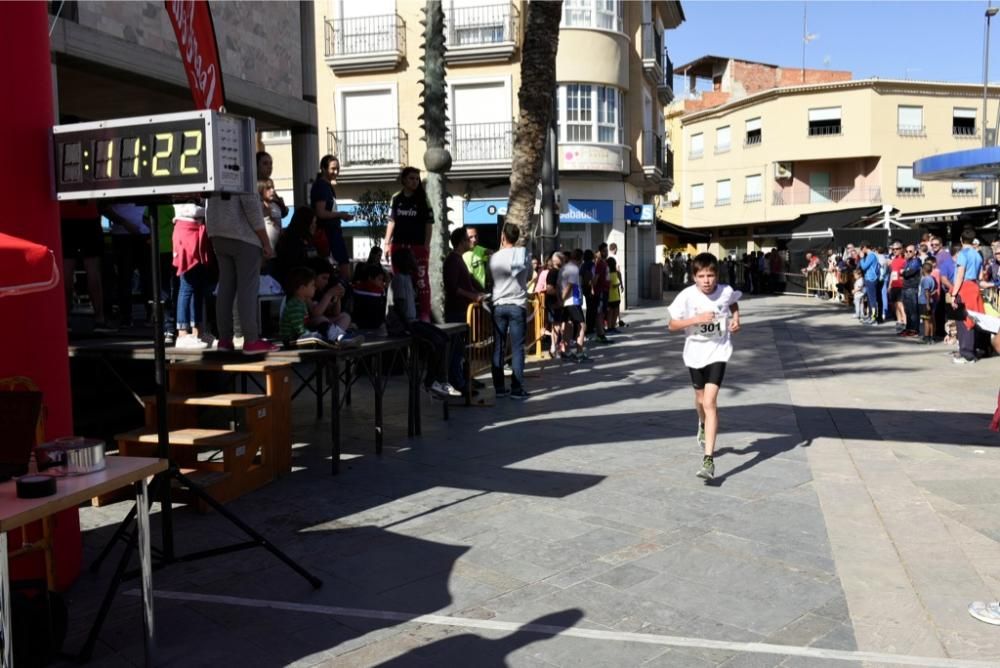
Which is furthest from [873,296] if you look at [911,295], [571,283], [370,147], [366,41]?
[366,41]

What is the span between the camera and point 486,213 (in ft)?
92.2

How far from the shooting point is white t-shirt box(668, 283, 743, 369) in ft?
22.1

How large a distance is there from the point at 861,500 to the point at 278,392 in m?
4.20

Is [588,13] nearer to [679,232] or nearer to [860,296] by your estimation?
[860,296]

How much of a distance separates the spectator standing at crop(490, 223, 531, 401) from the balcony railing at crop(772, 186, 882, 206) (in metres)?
39.9

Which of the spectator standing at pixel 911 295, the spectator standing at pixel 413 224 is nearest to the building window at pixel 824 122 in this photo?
the spectator standing at pixel 911 295

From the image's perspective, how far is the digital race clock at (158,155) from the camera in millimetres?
4004

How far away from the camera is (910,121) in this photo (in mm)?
45281

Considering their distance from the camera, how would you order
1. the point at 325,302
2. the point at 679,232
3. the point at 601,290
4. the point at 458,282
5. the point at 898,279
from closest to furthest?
1. the point at 325,302
2. the point at 458,282
3. the point at 601,290
4. the point at 898,279
5. the point at 679,232

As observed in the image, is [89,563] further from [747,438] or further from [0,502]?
[747,438]

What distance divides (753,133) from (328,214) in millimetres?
43164

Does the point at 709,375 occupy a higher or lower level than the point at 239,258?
lower

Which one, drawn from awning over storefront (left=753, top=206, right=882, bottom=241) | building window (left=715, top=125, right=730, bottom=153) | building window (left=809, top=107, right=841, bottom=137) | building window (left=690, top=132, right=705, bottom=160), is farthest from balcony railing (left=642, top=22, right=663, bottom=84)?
building window (left=690, top=132, right=705, bottom=160)

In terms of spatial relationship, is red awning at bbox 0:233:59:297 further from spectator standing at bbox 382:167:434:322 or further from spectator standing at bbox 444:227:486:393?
spectator standing at bbox 444:227:486:393
